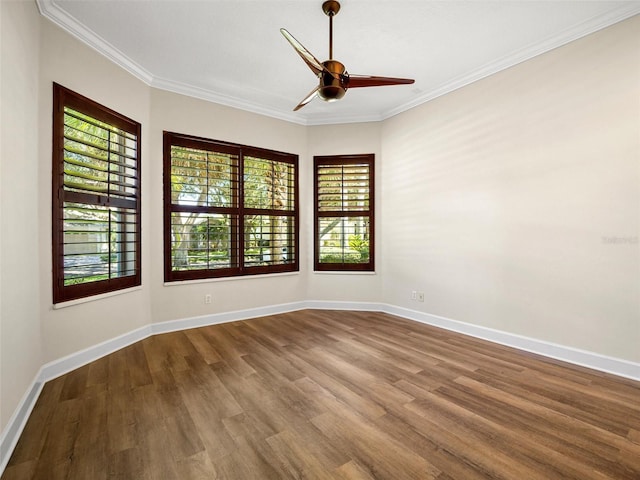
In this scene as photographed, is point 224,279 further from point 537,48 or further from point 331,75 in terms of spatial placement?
point 537,48

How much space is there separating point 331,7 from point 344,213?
9.20ft

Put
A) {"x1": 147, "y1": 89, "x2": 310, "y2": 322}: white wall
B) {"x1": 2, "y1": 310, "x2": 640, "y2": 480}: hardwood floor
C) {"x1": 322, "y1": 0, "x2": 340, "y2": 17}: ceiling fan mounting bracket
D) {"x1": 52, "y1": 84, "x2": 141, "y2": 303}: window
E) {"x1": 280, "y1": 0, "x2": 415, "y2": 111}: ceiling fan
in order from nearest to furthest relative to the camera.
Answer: {"x1": 2, "y1": 310, "x2": 640, "y2": 480}: hardwood floor, {"x1": 280, "y1": 0, "x2": 415, "y2": 111}: ceiling fan, {"x1": 322, "y1": 0, "x2": 340, "y2": 17}: ceiling fan mounting bracket, {"x1": 52, "y1": 84, "x2": 141, "y2": 303}: window, {"x1": 147, "y1": 89, "x2": 310, "y2": 322}: white wall

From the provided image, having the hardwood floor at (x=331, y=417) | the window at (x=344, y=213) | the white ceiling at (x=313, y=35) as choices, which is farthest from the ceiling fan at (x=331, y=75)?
the window at (x=344, y=213)

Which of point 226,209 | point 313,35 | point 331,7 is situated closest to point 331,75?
point 331,7

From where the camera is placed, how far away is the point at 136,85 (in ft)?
11.3

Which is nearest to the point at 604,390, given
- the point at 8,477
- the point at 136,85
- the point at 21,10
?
the point at 8,477

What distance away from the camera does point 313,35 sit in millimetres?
2826

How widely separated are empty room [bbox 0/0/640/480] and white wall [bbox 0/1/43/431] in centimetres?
3

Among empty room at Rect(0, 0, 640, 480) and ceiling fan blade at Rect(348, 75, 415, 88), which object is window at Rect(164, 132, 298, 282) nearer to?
empty room at Rect(0, 0, 640, 480)

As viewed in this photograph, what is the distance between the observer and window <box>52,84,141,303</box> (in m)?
2.62

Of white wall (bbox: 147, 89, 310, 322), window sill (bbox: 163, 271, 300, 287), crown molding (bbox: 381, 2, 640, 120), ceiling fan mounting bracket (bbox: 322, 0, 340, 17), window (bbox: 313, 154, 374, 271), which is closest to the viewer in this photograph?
ceiling fan mounting bracket (bbox: 322, 0, 340, 17)

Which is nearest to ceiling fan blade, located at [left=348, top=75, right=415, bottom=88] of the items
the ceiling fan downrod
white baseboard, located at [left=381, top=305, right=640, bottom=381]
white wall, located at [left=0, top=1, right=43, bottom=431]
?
the ceiling fan downrod

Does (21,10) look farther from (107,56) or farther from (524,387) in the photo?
(524,387)

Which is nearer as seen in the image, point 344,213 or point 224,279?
point 224,279
